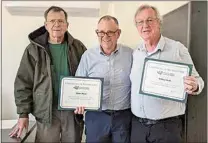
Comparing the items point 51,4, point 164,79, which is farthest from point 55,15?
point 164,79

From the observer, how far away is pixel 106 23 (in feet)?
3.84

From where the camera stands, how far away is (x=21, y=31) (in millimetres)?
1468

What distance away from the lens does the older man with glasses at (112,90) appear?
1.21 m

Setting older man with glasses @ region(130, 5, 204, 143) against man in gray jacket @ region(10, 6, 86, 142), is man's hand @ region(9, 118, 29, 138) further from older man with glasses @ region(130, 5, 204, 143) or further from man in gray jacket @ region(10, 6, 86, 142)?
older man with glasses @ region(130, 5, 204, 143)

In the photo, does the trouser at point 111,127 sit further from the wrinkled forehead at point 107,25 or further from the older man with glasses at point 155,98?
the wrinkled forehead at point 107,25

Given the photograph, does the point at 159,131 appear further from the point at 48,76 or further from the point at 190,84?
the point at 48,76

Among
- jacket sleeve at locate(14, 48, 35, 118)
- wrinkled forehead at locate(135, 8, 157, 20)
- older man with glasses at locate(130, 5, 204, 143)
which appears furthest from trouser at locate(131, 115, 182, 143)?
jacket sleeve at locate(14, 48, 35, 118)

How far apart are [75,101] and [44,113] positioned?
0.24m

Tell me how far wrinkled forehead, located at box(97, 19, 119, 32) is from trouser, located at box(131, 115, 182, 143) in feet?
1.58

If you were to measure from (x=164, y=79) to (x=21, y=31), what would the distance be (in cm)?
93

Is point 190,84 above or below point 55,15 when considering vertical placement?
below

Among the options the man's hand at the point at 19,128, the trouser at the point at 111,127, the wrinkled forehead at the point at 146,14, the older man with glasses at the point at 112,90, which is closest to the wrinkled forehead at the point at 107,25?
the older man with glasses at the point at 112,90

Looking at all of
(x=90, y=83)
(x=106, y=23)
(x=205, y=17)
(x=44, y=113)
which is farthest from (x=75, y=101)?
(x=205, y=17)

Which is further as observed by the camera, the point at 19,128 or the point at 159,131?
the point at 19,128
